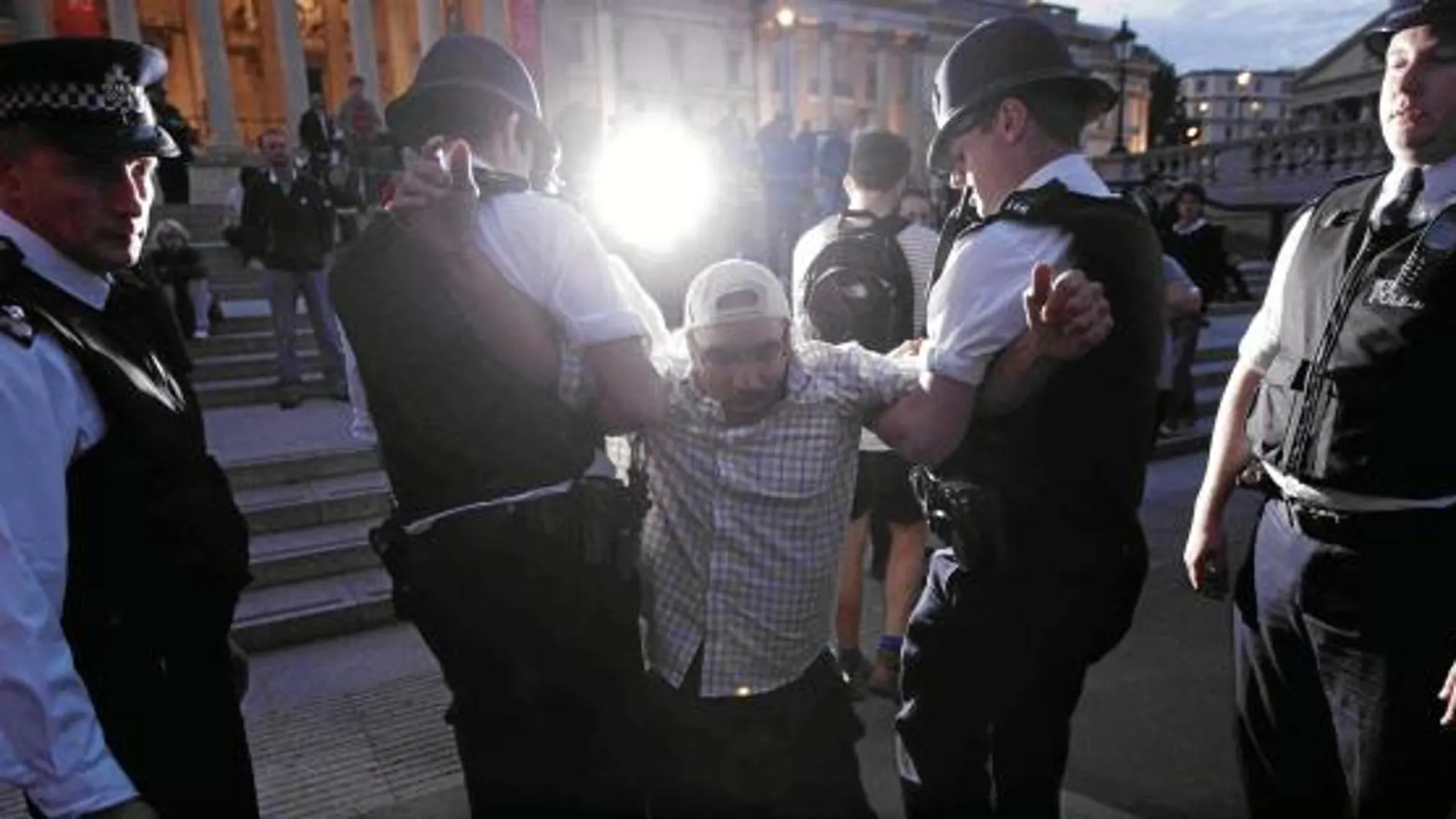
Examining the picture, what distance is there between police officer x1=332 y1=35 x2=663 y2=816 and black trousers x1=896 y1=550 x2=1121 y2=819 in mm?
749

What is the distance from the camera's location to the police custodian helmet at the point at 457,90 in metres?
2.00

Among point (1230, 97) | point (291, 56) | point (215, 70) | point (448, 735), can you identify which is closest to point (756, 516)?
point (448, 735)

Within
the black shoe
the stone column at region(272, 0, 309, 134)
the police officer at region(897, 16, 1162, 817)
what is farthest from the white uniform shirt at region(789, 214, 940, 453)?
the stone column at region(272, 0, 309, 134)

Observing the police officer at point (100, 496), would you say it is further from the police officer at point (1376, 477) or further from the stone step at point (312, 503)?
the stone step at point (312, 503)

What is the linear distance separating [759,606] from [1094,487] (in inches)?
31.9

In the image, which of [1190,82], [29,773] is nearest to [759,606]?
[29,773]

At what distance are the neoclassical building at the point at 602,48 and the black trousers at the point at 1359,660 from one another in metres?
8.75

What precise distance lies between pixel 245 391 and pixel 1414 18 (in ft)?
25.8

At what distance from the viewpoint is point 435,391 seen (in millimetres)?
1905

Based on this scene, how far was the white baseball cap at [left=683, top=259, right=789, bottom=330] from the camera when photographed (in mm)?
2072

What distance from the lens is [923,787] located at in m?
2.24

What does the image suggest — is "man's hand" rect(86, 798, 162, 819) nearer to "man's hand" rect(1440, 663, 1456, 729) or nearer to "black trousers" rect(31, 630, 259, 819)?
"black trousers" rect(31, 630, 259, 819)

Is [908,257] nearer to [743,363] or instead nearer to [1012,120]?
[1012,120]

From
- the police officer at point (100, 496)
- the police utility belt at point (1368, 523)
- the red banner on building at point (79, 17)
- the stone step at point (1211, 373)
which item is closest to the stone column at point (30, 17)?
the red banner on building at point (79, 17)
